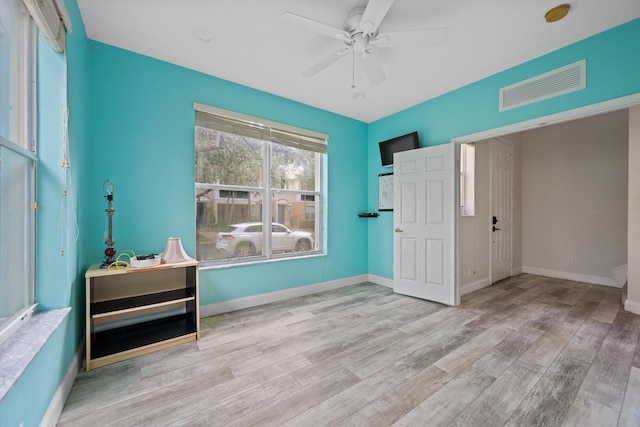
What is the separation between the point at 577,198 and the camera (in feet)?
14.7

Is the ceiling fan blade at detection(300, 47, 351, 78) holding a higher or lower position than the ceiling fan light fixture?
lower

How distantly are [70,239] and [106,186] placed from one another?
2.47 feet

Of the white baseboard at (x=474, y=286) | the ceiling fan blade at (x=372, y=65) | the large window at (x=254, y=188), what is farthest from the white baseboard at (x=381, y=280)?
the ceiling fan blade at (x=372, y=65)

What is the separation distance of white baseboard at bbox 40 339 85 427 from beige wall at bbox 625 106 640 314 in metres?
5.38

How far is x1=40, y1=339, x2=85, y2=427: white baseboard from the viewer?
1368 millimetres

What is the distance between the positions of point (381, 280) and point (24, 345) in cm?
394

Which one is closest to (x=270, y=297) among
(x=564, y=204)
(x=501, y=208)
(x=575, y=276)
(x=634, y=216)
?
(x=501, y=208)

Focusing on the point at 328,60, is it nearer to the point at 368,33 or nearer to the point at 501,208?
the point at 368,33

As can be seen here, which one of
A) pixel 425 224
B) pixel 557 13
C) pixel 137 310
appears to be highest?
pixel 557 13

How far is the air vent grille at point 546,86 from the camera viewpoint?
234 cm

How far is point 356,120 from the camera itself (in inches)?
171

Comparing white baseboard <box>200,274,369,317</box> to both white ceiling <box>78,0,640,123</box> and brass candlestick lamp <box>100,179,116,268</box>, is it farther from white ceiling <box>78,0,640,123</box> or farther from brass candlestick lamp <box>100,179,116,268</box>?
white ceiling <box>78,0,640,123</box>

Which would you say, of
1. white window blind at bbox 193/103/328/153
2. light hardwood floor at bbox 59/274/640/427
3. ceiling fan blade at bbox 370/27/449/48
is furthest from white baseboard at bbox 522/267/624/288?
ceiling fan blade at bbox 370/27/449/48

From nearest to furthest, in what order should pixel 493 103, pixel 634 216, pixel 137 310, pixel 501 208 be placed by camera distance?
1. pixel 137 310
2. pixel 493 103
3. pixel 634 216
4. pixel 501 208
